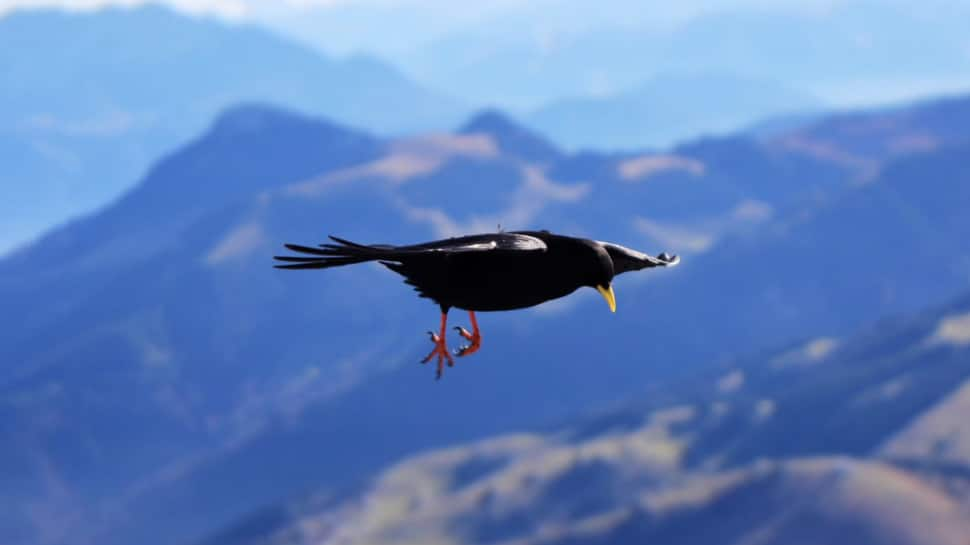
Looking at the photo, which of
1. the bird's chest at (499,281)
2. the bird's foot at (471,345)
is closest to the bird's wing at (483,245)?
the bird's chest at (499,281)

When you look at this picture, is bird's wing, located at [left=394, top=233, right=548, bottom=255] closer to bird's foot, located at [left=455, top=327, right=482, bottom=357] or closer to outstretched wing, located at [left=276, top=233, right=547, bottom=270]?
outstretched wing, located at [left=276, top=233, right=547, bottom=270]

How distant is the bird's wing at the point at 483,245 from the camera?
10.7 meters

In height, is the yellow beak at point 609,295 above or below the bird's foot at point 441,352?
below

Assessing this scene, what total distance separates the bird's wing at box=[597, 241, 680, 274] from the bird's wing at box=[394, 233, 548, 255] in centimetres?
100

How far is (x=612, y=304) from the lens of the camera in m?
10.8

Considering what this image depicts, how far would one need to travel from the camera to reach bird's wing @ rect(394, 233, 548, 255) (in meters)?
10.7

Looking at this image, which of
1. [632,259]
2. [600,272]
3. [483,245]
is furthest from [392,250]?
[632,259]

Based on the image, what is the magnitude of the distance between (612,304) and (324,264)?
6.19 ft

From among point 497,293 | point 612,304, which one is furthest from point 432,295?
point 612,304

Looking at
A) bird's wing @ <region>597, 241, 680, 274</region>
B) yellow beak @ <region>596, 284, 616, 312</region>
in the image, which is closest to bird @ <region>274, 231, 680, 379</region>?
yellow beak @ <region>596, 284, 616, 312</region>

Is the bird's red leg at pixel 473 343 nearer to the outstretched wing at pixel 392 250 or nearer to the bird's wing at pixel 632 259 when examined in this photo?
the outstretched wing at pixel 392 250

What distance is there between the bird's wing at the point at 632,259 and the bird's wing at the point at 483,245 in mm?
1002

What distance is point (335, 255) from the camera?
416 inches

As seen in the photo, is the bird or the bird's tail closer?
the bird's tail
